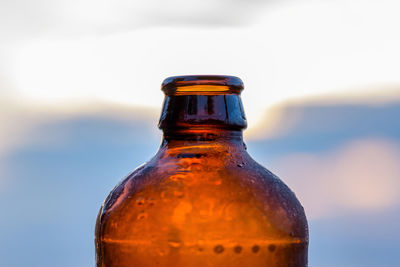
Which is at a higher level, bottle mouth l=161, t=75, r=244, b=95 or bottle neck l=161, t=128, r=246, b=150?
bottle mouth l=161, t=75, r=244, b=95

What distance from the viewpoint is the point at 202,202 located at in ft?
5.00

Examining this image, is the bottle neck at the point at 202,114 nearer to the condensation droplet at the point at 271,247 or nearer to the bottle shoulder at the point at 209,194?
the bottle shoulder at the point at 209,194

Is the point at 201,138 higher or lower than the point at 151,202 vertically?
higher

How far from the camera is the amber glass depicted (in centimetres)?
151

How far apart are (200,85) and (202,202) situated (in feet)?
0.84

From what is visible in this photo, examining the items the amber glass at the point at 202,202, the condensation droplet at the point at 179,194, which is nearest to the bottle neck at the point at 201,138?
the amber glass at the point at 202,202

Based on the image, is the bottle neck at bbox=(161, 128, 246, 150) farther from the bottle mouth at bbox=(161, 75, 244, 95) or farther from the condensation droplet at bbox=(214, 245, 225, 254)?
the condensation droplet at bbox=(214, 245, 225, 254)

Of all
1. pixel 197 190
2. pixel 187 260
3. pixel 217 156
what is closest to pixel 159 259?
pixel 187 260

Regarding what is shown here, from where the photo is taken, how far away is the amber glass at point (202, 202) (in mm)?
1509

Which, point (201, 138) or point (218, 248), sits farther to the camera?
point (201, 138)

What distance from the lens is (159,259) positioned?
151 cm

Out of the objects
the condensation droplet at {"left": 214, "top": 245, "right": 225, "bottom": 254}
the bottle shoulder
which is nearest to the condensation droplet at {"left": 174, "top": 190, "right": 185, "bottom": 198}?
the bottle shoulder

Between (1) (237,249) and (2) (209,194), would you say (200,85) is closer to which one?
(2) (209,194)

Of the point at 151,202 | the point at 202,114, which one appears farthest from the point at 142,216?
the point at 202,114
